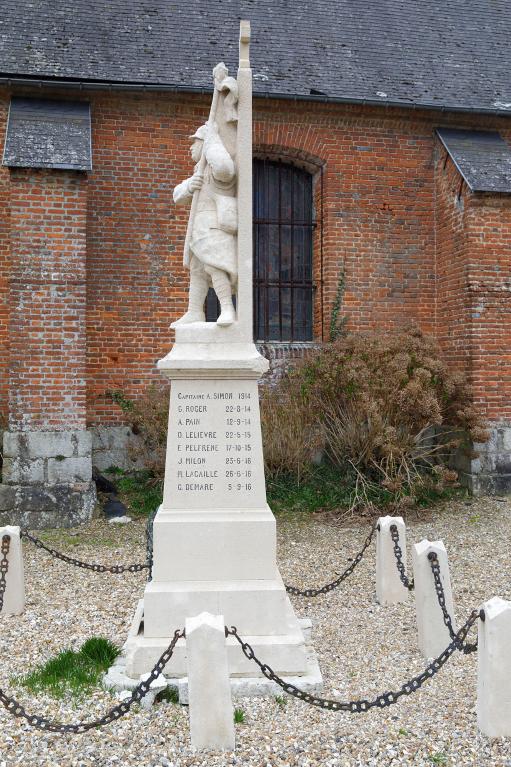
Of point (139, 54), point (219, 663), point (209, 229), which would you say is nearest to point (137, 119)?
point (139, 54)

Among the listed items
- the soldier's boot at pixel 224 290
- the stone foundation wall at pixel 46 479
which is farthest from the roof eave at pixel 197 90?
the soldier's boot at pixel 224 290

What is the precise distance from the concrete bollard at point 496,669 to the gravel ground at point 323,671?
→ 0.10 m

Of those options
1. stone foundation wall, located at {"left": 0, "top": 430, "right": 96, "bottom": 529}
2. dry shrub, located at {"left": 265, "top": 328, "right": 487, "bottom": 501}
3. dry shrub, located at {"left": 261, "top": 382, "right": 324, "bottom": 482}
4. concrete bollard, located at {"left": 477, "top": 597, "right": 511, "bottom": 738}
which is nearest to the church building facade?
stone foundation wall, located at {"left": 0, "top": 430, "right": 96, "bottom": 529}

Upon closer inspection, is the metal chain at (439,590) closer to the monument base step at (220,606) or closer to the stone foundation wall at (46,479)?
the monument base step at (220,606)

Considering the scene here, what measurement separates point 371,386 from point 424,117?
179 inches

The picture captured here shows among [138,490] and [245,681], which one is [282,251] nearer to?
[138,490]

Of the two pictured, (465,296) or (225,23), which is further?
(225,23)

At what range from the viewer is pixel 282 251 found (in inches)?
413

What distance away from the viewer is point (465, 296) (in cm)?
954

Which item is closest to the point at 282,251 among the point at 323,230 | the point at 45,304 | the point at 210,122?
the point at 323,230

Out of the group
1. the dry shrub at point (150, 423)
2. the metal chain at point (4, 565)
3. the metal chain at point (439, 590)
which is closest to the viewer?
the metal chain at point (439, 590)

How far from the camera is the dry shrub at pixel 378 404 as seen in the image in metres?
8.46

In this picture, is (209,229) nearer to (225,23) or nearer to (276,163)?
(276,163)

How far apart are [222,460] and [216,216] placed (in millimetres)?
1631
